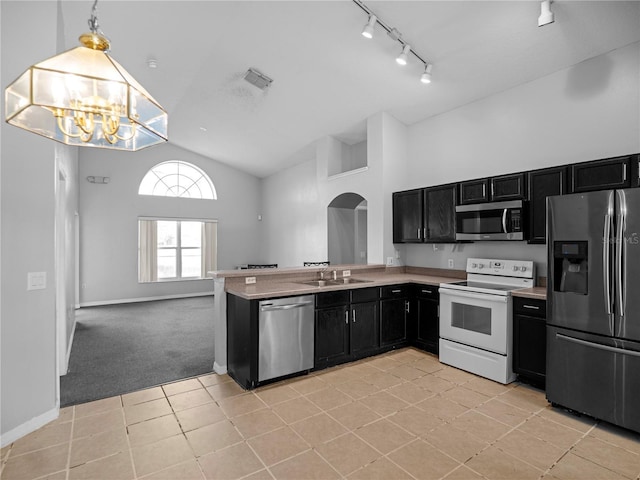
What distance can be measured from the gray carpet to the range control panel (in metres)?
3.29

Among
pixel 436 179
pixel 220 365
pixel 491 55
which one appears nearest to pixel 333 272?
pixel 220 365

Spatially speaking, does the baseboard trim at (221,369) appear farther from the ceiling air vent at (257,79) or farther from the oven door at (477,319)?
the ceiling air vent at (257,79)

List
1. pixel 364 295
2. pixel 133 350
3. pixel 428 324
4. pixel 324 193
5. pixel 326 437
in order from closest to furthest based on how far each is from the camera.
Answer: pixel 326 437 → pixel 364 295 → pixel 428 324 → pixel 133 350 → pixel 324 193

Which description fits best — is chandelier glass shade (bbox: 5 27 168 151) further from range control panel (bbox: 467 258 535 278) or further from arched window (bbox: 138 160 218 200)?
arched window (bbox: 138 160 218 200)

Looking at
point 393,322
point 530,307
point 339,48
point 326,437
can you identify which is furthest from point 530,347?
point 339,48

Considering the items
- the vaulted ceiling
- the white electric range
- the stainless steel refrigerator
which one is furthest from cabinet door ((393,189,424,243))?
the stainless steel refrigerator

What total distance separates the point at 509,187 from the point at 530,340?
1572 millimetres

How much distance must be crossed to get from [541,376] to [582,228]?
1.37m

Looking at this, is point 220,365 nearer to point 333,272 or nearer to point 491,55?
point 333,272

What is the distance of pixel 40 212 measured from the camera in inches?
99.7

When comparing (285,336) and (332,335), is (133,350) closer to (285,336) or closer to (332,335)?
(285,336)

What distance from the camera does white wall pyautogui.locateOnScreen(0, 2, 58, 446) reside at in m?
2.34

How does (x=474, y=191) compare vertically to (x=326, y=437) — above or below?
above

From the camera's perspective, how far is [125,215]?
776 cm
